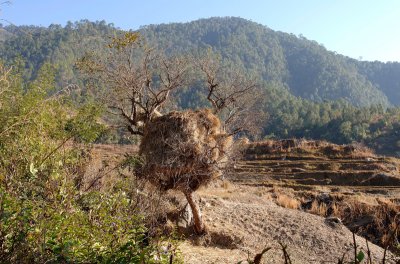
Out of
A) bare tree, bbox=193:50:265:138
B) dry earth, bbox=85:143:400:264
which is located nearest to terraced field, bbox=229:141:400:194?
Answer: dry earth, bbox=85:143:400:264

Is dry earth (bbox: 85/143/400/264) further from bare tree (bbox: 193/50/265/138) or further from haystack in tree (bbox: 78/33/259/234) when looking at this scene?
A: bare tree (bbox: 193/50/265/138)

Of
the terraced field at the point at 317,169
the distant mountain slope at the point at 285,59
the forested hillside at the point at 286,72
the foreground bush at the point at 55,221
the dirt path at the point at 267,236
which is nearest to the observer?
the foreground bush at the point at 55,221

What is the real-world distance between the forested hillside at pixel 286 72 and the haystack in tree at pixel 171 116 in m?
1.84

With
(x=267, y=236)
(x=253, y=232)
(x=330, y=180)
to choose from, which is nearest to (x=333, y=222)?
(x=267, y=236)

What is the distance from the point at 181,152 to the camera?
9.83 meters

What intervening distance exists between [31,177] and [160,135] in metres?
5.94

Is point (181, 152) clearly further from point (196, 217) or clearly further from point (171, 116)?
point (196, 217)

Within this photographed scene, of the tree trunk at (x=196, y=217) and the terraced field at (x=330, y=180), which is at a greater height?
the tree trunk at (x=196, y=217)

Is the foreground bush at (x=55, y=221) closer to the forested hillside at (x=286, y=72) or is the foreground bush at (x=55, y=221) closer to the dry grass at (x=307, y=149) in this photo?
the forested hillside at (x=286, y=72)

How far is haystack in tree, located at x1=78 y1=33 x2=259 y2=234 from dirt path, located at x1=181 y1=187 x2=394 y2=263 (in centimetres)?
94

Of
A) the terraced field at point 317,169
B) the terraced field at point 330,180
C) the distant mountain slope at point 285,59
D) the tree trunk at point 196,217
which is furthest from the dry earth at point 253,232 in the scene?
the distant mountain slope at point 285,59

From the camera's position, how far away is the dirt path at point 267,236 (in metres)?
10.7

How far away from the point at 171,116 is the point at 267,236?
190 inches

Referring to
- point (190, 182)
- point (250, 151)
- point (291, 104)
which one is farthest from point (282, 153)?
point (291, 104)
